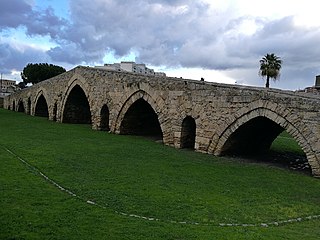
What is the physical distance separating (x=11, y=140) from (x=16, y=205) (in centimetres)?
908

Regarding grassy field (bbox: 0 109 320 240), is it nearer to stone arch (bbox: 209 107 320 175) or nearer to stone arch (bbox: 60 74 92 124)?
stone arch (bbox: 209 107 320 175)

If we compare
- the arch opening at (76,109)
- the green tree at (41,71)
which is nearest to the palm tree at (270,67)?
the arch opening at (76,109)

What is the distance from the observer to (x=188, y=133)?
16641 millimetres

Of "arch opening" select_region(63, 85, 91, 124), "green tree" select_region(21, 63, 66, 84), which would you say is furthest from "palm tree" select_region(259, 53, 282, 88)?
"green tree" select_region(21, 63, 66, 84)

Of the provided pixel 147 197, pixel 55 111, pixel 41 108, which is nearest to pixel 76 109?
pixel 55 111

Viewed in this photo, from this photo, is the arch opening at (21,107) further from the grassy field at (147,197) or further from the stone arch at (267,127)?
the stone arch at (267,127)

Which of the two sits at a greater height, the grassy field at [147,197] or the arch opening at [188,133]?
the arch opening at [188,133]

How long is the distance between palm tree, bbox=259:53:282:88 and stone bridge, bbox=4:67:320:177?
19875mm

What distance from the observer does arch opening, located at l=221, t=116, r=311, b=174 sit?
1444 centimetres

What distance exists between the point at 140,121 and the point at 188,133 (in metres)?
5.42

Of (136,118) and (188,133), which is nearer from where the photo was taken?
(188,133)

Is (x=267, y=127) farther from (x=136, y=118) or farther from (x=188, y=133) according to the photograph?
(x=136, y=118)

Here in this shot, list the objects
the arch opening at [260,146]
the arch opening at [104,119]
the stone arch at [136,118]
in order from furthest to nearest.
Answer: the arch opening at [104,119] < the stone arch at [136,118] < the arch opening at [260,146]

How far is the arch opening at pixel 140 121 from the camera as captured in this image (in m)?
20.8
